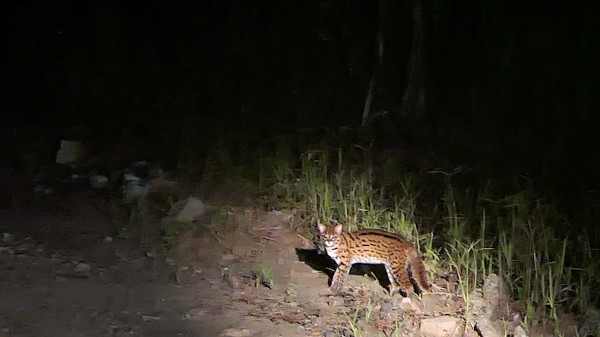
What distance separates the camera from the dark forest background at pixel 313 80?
26.2 feet

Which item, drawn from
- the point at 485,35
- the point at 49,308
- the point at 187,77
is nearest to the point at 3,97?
the point at 187,77

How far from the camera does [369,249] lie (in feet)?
17.3

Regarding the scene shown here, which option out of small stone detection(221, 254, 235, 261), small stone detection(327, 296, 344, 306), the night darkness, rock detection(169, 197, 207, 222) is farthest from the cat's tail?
rock detection(169, 197, 207, 222)

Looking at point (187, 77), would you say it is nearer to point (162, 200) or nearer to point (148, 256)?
point (162, 200)

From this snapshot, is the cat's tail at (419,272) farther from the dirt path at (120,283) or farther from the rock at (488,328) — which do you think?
the dirt path at (120,283)

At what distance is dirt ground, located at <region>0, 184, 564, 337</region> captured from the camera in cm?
486

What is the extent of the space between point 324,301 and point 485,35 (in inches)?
201

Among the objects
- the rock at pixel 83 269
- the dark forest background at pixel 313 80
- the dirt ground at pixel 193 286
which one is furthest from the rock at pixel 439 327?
the rock at pixel 83 269

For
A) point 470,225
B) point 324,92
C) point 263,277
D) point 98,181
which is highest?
point 324,92

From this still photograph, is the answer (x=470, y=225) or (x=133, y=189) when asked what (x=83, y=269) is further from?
(x=470, y=225)

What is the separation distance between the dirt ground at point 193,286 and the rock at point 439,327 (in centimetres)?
4

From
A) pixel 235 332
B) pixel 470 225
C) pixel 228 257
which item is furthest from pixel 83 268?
pixel 470 225

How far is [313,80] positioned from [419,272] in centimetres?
610

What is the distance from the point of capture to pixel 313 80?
1105 centimetres
